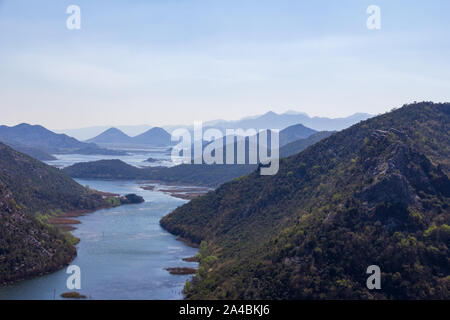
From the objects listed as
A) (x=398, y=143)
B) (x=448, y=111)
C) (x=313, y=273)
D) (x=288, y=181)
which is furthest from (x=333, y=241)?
(x=448, y=111)

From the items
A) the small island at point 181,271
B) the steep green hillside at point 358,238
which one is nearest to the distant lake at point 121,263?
the small island at point 181,271

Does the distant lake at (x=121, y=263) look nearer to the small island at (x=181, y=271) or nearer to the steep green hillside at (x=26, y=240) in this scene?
the small island at (x=181, y=271)

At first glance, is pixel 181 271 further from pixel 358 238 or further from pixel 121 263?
pixel 358 238

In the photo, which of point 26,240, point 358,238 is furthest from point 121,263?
point 358,238

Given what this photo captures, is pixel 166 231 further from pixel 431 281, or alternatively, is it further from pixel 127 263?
pixel 431 281

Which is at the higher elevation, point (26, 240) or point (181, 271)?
point (26, 240)
